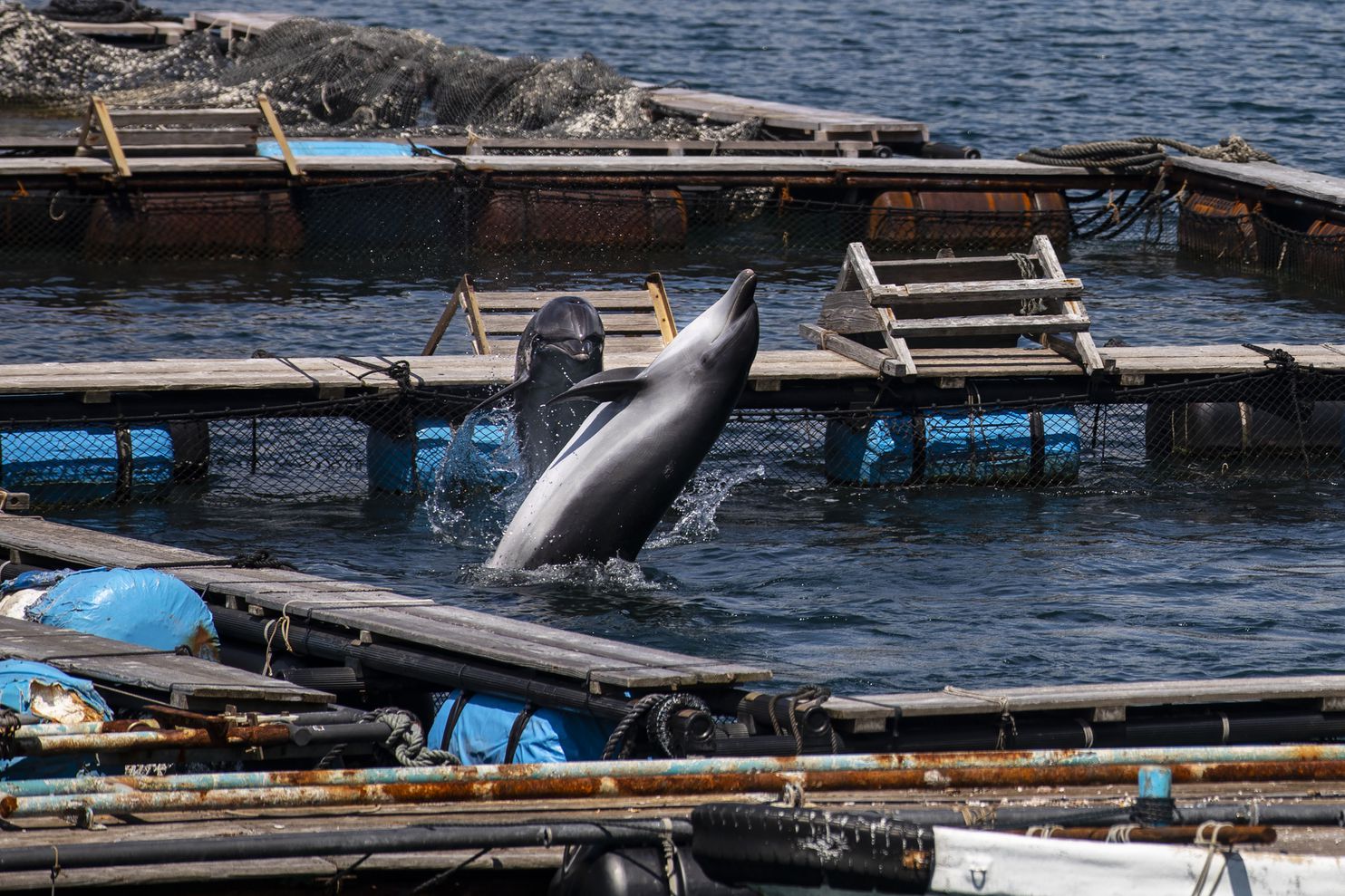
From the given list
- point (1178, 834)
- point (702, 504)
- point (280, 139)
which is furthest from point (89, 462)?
point (1178, 834)

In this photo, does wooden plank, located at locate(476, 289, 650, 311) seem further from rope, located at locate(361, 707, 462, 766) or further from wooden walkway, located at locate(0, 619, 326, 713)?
rope, located at locate(361, 707, 462, 766)

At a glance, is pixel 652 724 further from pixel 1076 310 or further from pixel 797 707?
pixel 1076 310

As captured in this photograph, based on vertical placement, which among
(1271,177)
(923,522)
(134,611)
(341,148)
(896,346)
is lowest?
(923,522)

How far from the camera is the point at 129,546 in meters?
10.6

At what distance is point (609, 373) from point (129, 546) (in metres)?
2.93

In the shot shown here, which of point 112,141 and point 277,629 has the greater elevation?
point 112,141

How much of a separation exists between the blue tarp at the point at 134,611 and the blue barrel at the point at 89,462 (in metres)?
4.46

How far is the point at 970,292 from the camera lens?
1445 centimetres

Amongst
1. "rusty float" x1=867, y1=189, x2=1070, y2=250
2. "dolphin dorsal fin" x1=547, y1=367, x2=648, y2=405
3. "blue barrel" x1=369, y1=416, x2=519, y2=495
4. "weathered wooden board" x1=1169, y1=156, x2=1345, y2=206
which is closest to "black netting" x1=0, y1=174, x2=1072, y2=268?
"rusty float" x1=867, y1=189, x2=1070, y2=250

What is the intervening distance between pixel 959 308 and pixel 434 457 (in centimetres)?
457

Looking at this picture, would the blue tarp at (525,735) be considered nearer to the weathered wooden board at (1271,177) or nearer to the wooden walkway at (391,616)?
the wooden walkway at (391,616)

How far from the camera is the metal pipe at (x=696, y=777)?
6.35m

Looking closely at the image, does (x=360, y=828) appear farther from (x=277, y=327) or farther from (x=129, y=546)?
(x=277, y=327)

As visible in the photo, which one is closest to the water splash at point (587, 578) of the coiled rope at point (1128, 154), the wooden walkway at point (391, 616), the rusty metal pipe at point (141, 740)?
the wooden walkway at point (391, 616)
